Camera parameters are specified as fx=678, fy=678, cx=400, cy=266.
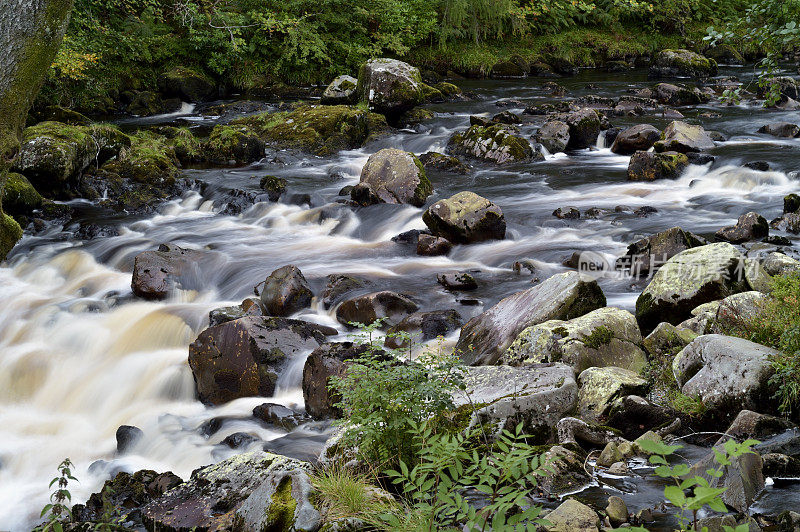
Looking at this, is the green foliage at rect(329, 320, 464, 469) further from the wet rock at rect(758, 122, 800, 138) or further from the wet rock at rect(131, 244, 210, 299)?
the wet rock at rect(758, 122, 800, 138)

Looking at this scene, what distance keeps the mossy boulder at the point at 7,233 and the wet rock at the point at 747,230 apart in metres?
9.96

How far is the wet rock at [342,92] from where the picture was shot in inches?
744

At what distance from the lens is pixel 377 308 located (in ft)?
26.6

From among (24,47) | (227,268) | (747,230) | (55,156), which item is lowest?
(227,268)

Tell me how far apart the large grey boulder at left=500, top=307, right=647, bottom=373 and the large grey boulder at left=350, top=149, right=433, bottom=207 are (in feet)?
20.0

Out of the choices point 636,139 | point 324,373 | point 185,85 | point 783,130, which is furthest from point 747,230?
point 185,85

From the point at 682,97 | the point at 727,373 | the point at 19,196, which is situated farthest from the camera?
the point at 682,97

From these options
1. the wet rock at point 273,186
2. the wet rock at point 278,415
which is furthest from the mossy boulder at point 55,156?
the wet rock at point 278,415

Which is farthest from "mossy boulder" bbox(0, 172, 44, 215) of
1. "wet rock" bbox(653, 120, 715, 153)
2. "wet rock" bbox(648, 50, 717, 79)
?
"wet rock" bbox(648, 50, 717, 79)

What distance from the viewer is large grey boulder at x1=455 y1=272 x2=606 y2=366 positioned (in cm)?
663

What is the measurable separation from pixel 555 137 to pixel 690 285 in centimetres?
925

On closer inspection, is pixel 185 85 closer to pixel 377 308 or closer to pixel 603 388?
pixel 377 308

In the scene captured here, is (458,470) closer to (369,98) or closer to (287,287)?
(287,287)

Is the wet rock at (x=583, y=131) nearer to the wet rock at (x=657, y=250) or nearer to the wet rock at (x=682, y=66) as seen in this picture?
the wet rock at (x=657, y=250)
